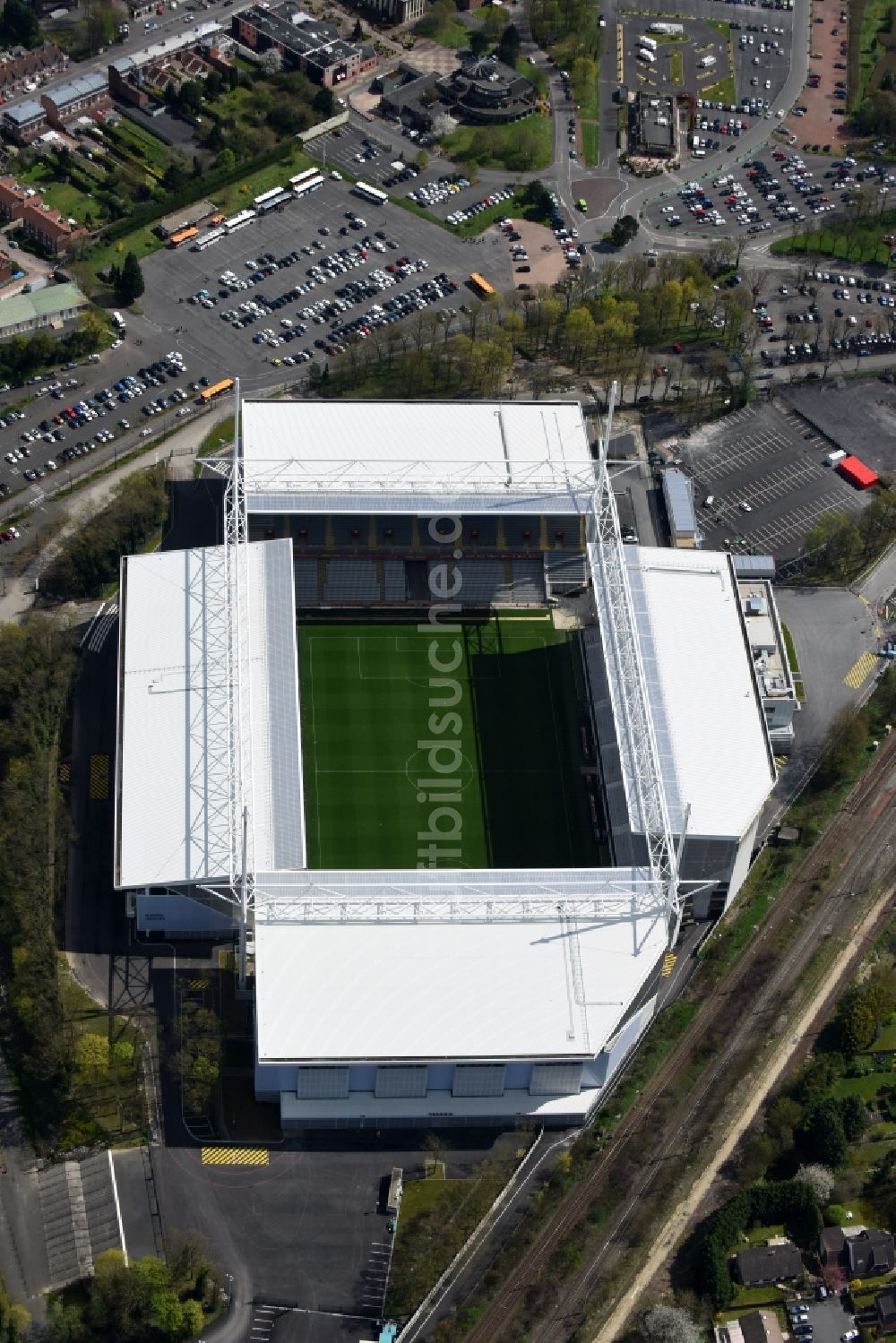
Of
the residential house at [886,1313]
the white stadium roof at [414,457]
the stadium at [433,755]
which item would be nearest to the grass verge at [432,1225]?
the stadium at [433,755]

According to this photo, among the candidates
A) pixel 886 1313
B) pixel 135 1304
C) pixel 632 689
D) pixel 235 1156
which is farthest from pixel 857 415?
pixel 135 1304

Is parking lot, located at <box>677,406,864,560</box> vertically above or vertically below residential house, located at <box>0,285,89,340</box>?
below

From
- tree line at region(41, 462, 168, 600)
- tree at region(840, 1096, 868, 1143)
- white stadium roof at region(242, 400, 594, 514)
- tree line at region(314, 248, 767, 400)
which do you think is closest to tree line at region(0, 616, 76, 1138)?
tree line at region(41, 462, 168, 600)

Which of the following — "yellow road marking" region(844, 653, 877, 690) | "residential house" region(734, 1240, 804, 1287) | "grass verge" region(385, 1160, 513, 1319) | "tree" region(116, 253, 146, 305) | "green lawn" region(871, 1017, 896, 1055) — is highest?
"tree" region(116, 253, 146, 305)

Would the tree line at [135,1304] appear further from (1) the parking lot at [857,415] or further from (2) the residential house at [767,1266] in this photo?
(1) the parking lot at [857,415]

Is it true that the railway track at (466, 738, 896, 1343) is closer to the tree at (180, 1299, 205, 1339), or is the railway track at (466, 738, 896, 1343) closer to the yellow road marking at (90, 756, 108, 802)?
the tree at (180, 1299, 205, 1339)

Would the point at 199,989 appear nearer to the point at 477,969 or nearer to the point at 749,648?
the point at 477,969

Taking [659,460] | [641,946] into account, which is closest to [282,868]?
[641,946]
